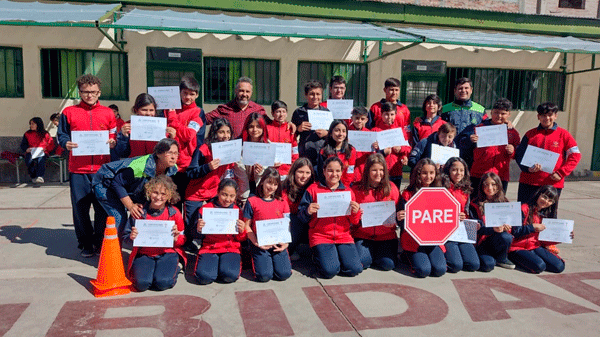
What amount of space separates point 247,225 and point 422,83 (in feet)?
26.1

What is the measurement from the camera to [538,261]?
484 cm

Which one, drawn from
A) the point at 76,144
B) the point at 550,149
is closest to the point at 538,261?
the point at 550,149

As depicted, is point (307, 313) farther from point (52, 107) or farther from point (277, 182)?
point (52, 107)

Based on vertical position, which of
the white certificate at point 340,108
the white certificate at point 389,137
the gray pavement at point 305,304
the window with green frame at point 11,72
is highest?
→ the window with green frame at point 11,72

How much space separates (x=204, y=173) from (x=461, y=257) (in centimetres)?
287

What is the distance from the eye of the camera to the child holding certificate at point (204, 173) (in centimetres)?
482

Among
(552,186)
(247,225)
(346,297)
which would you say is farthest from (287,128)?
(552,186)

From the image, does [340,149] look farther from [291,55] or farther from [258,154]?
[291,55]

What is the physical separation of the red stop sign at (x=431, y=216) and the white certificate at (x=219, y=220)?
5.65ft

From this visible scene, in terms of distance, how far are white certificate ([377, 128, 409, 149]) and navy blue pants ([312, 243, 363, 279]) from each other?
1365 mm

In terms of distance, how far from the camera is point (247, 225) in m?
4.53

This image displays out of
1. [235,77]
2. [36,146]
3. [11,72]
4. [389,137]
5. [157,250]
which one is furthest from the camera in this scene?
[235,77]

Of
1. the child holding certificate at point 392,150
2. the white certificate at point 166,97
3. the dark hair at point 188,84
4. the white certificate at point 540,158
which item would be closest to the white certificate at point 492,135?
the white certificate at point 540,158

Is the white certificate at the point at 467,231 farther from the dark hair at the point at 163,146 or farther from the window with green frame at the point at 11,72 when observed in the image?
the window with green frame at the point at 11,72
